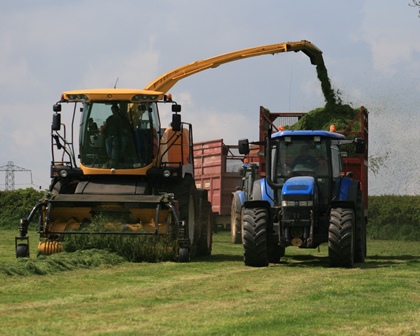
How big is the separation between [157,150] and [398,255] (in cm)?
593

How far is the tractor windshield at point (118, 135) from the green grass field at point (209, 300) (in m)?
2.47

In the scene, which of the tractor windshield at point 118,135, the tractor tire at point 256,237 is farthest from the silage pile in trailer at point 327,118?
the tractor tire at point 256,237

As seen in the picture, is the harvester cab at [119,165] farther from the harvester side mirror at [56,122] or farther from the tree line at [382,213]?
the tree line at [382,213]

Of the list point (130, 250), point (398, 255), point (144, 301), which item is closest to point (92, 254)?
point (130, 250)

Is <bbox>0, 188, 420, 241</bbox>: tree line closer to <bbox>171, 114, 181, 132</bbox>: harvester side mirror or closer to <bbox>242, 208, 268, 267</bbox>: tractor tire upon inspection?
<bbox>171, 114, 181, 132</bbox>: harvester side mirror

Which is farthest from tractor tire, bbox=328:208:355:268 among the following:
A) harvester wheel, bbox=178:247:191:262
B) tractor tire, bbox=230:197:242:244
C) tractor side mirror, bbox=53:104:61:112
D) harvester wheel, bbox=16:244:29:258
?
tractor tire, bbox=230:197:242:244

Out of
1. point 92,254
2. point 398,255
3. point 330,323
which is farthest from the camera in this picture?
point 398,255

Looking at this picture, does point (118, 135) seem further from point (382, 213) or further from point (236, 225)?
point (382, 213)

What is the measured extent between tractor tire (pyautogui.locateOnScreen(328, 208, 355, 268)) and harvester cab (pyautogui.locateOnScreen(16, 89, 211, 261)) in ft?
8.32

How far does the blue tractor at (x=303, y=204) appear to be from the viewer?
16.2 meters

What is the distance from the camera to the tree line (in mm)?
30516

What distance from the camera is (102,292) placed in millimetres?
11492

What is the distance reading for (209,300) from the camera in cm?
1072

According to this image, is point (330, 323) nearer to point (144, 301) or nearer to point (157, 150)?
point (144, 301)
